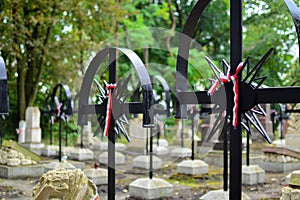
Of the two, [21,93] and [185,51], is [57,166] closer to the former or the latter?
[185,51]

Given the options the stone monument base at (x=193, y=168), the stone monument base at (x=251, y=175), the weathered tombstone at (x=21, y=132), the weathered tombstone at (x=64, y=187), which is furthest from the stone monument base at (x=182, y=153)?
the weathered tombstone at (x=64, y=187)

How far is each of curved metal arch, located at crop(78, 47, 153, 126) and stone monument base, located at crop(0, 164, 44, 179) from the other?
456cm

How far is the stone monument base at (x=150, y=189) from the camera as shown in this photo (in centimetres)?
734

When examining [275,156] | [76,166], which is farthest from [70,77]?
[275,156]

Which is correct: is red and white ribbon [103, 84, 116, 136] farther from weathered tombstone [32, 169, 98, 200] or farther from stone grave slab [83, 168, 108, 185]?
stone grave slab [83, 168, 108, 185]

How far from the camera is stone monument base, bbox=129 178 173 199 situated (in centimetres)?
734

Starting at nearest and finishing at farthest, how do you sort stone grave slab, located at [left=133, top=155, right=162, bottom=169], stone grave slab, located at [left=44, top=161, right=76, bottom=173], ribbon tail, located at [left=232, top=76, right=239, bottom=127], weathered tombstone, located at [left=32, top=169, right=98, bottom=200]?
1. ribbon tail, located at [left=232, top=76, right=239, bottom=127]
2. weathered tombstone, located at [left=32, top=169, right=98, bottom=200]
3. stone grave slab, located at [left=44, top=161, right=76, bottom=173]
4. stone grave slab, located at [left=133, top=155, right=162, bottom=169]

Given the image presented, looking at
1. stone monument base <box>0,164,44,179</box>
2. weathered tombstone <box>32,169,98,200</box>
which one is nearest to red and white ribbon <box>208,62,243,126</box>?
weathered tombstone <box>32,169,98,200</box>

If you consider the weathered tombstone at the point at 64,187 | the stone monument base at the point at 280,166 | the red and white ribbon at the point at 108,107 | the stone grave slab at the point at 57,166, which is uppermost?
the red and white ribbon at the point at 108,107

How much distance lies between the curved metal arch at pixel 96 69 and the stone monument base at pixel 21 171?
456cm

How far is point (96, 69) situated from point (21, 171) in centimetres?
528

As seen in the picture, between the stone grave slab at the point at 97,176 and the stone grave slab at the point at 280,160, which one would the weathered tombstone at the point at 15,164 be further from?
the stone grave slab at the point at 280,160

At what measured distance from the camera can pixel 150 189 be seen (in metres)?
7.33

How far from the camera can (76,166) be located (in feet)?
33.9
